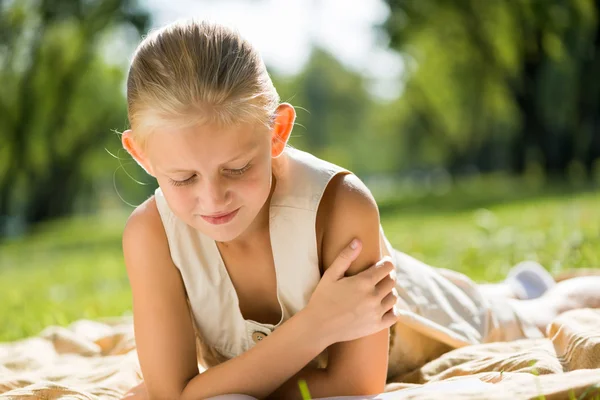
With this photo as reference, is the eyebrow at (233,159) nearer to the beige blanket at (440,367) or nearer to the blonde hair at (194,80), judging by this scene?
A: the blonde hair at (194,80)

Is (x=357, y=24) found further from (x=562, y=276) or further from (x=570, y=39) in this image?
(x=562, y=276)

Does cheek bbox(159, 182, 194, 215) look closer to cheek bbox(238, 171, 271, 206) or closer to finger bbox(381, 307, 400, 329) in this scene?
cheek bbox(238, 171, 271, 206)

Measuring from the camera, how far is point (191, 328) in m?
2.66

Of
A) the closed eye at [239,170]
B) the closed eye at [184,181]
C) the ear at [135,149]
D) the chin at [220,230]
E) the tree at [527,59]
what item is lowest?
the chin at [220,230]

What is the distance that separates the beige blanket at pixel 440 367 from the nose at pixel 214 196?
774mm

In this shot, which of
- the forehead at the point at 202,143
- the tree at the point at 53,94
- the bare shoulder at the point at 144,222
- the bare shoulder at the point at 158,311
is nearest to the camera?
the forehead at the point at 202,143

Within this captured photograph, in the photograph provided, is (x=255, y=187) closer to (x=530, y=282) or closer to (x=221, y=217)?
(x=221, y=217)

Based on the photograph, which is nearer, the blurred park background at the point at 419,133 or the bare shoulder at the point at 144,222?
the bare shoulder at the point at 144,222

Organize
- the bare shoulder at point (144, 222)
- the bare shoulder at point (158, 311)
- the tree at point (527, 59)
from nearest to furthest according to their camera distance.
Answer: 1. the bare shoulder at point (158, 311)
2. the bare shoulder at point (144, 222)
3. the tree at point (527, 59)

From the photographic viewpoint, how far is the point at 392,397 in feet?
7.18

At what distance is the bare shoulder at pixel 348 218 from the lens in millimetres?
2453

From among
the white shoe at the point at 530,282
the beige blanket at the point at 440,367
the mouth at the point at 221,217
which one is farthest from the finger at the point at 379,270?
the white shoe at the point at 530,282

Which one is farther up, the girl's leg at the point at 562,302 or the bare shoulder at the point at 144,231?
the bare shoulder at the point at 144,231

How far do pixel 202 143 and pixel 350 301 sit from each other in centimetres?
70
